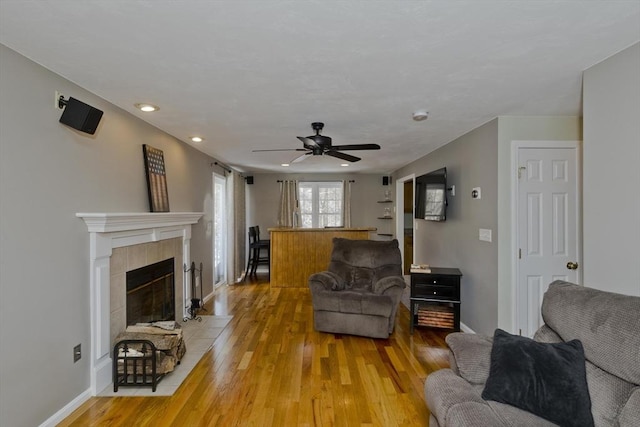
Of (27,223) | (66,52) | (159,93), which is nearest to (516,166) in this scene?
(159,93)

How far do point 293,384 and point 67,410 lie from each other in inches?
63.2

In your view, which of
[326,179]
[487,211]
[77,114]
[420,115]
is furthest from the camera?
[326,179]

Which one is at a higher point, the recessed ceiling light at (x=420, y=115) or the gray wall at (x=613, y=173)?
the recessed ceiling light at (x=420, y=115)

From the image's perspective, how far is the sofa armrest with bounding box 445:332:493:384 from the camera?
1.82 meters

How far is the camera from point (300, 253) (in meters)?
6.29

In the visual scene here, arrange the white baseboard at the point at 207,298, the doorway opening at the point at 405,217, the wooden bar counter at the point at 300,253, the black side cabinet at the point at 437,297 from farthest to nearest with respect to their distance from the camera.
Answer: the doorway opening at the point at 405,217 → the wooden bar counter at the point at 300,253 → the white baseboard at the point at 207,298 → the black side cabinet at the point at 437,297

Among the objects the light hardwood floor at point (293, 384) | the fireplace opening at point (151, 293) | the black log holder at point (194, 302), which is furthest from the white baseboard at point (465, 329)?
the fireplace opening at point (151, 293)

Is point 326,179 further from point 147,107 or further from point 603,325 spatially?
point 603,325

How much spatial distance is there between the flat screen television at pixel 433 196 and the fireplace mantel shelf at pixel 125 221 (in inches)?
130

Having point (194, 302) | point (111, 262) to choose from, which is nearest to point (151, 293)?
point (111, 262)

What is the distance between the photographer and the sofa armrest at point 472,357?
1820 mm

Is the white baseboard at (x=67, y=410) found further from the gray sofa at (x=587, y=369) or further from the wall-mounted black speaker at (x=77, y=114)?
the gray sofa at (x=587, y=369)

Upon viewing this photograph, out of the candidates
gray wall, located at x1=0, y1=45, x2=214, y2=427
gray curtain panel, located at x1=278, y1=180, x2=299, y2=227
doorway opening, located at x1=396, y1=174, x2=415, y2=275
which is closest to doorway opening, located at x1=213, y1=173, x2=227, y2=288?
gray curtain panel, located at x1=278, y1=180, x2=299, y2=227

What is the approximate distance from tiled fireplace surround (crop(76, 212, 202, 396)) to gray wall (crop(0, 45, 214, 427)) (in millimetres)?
65
